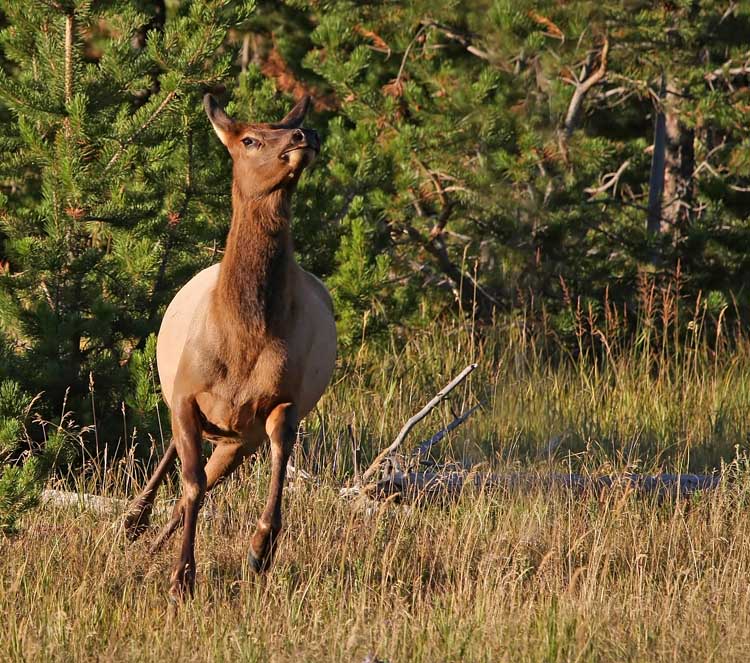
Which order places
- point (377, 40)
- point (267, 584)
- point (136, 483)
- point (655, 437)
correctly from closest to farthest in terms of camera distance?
point (267, 584)
point (136, 483)
point (655, 437)
point (377, 40)

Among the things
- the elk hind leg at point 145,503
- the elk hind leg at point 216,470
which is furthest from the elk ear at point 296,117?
the elk hind leg at point 145,503

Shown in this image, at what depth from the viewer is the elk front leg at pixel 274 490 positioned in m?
5.65

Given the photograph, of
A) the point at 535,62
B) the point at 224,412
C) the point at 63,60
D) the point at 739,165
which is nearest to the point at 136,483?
the point at 224,412

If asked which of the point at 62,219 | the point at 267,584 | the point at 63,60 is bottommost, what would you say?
the point at 267,584

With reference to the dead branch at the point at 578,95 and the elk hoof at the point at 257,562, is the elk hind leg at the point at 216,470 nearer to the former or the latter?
the elk hoof at the point at 257,562

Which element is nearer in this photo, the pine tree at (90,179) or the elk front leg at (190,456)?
the elk front leg at (190,456)

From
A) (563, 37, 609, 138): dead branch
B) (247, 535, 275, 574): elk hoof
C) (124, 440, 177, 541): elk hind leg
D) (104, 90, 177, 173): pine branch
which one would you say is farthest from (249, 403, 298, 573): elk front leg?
(563, 37, 609, 138): dead branch

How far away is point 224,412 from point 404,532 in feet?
4.03

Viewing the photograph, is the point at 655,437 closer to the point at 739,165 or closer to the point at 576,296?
the point at 576,296

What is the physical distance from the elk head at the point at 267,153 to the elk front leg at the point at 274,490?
1.00m

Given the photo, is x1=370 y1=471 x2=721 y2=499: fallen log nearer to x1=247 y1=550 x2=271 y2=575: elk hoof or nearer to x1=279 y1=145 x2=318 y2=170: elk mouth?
x1=247 y1=550 x2=271 y2=575: elk hoof

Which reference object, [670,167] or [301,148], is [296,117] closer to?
[301,148]

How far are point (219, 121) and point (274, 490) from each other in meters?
1.72

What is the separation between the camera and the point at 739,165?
11.9 m
